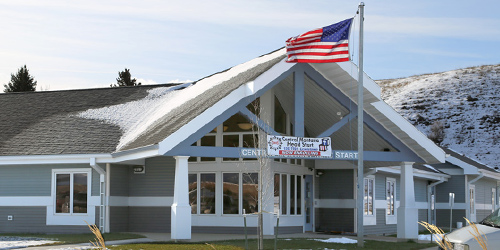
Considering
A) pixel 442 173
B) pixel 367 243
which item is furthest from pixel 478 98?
pixel 367 243

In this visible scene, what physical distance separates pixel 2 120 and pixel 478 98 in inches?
3009

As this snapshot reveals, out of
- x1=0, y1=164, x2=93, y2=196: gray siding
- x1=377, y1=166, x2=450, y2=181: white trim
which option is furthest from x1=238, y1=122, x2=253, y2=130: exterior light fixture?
x1=377, y1=166, x2=450, y2=181: white trim

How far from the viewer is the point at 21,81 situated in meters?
63.8

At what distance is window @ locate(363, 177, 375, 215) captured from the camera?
96.1 ft

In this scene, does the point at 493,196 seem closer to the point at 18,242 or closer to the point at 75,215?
the point at 75,215

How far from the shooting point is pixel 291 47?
20.6 metres

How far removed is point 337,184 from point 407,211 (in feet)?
18.0

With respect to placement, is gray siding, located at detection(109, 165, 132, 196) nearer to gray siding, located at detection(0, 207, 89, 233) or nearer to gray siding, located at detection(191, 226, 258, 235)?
gray siding, located at detection(0, 207, 89, 233)

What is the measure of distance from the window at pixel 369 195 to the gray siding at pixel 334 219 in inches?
56.8

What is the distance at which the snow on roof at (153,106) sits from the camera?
2369cm

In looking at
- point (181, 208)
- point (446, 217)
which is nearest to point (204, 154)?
point (181, 208)

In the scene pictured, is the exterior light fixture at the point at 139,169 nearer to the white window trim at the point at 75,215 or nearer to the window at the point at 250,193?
the white window trim at the point at 75,215

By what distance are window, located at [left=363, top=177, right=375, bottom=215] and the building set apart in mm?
2253

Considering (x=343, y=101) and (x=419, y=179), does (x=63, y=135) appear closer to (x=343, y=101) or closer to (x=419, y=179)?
(x=343, y=101)
